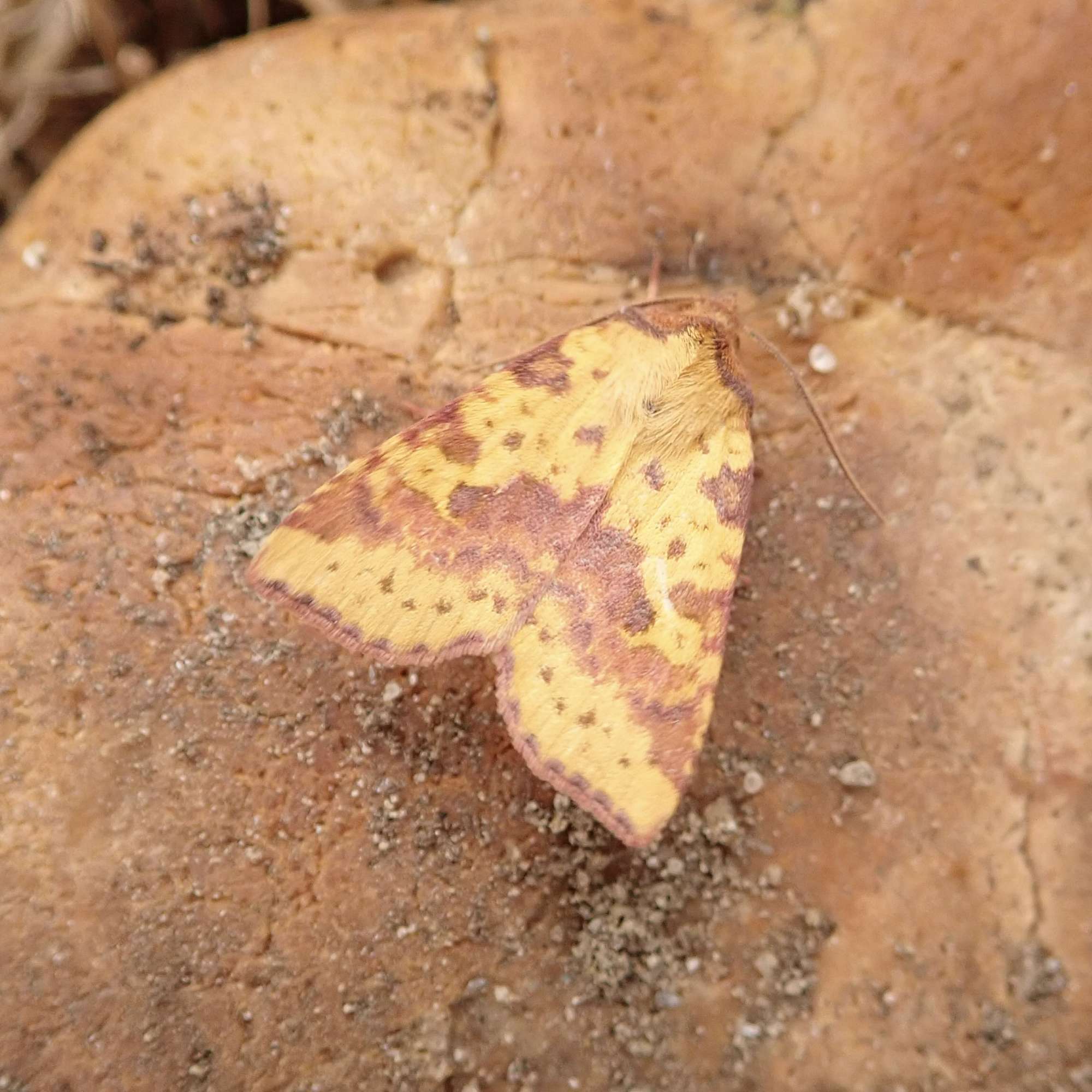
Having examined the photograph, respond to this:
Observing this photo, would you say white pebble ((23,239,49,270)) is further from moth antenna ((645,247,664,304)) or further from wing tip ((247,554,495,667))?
moth antenna ((645,247,664,304))

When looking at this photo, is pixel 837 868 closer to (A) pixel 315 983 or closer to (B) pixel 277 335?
(A) pixel 315 983

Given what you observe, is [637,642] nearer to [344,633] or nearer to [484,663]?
[484,663]

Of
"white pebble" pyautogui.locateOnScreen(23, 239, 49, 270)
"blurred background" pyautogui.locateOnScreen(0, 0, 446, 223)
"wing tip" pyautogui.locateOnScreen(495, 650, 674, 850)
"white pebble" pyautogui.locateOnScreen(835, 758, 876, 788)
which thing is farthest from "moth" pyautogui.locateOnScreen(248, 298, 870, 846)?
"blurred background" pyautogui.locateOnScreen(0, 0, 446, 223)

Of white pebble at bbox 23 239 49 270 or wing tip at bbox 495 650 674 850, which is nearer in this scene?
wing tip at bbox 495 650 674 850

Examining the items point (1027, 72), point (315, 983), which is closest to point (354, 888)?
point (315, 983)

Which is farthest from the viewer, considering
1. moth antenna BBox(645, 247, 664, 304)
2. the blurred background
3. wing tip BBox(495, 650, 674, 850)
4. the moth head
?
the blurred background

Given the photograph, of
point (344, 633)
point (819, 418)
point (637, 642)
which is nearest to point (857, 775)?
point (637, 642)

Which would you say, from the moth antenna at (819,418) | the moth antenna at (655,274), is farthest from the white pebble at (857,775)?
the moth antenna at (655,274)

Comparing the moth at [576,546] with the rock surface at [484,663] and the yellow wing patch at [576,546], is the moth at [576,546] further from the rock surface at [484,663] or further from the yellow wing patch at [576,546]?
the rock surface at [484,663]

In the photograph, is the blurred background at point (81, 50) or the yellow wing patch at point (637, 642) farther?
the blurred background at point (81, 50)
